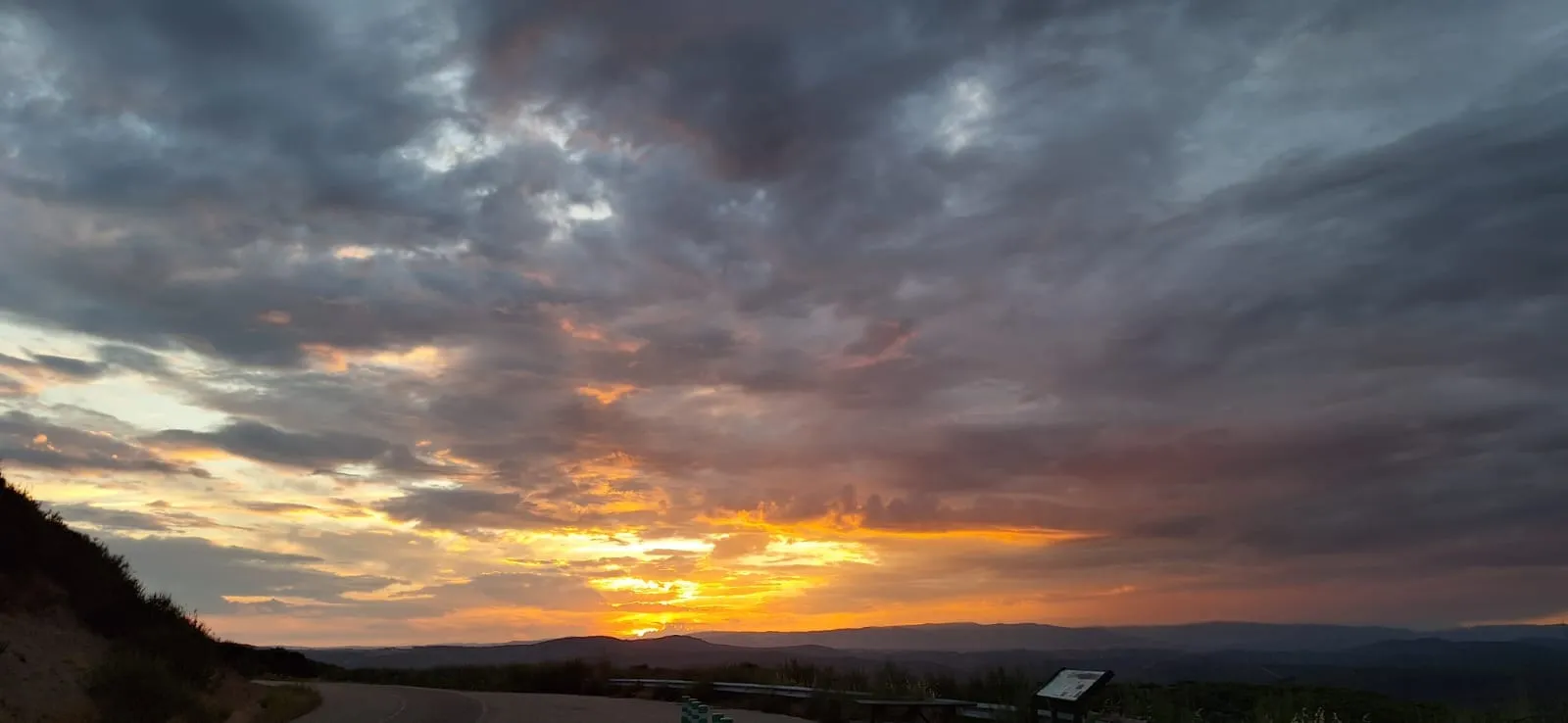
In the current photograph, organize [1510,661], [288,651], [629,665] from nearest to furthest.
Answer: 1. [1510,661]
2. [629,665]
3. [288,651]

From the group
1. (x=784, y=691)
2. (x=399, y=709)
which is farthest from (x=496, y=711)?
(x=784, y=691)

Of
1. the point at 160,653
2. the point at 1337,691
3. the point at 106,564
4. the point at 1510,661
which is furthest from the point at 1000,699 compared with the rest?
the point at 106,564

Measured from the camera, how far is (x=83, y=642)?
79.8ft

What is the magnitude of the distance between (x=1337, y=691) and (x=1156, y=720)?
47.2 feet

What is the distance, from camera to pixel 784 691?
1156 inches

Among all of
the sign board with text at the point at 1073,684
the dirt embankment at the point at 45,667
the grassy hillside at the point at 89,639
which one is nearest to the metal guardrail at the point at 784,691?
the sign board with text at the point at 1073,684

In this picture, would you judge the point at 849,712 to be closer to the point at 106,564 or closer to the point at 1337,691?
the point at 1337,691

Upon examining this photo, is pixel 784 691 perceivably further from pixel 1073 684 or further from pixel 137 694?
pixel 137 694

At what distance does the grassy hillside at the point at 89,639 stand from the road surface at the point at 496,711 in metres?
3.06

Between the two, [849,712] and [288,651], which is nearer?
[849,712]

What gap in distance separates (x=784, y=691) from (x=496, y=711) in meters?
7.83

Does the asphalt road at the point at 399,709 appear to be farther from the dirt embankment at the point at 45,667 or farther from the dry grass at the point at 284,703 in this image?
the dirt embankment at the point at 45,667

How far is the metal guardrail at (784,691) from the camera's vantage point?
19.9 metres

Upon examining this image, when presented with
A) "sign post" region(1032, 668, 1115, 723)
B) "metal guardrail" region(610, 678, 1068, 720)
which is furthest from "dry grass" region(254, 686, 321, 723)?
"sign post" region(1032, 668, 1115, 723)
